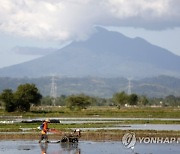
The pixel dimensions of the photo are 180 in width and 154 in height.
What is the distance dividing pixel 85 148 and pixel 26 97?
70.6 meters

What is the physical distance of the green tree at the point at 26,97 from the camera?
97.8m

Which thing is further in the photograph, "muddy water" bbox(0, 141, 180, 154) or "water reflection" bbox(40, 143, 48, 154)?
"water reflection" bbox(40, 143, 48, 154)

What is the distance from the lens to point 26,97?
100188 mm

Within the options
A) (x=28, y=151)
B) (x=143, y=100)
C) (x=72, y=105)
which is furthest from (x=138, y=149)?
(x=143, y=100)

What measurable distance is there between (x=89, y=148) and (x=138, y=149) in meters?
2.91

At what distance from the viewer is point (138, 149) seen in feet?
97.1

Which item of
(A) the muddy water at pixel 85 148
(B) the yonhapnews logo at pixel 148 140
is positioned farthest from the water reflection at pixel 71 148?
(B) the yonhapnews logo at pixel 148 140

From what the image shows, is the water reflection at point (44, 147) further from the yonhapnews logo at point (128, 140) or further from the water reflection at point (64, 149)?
the yonhapnews logo at point (128, 140)

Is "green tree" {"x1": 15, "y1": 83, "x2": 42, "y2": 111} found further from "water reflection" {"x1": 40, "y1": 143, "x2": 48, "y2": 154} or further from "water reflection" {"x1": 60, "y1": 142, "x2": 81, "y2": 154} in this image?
"water reflection" {"x1": 60, "y1": 142, "x2": 81, "y2": 154}

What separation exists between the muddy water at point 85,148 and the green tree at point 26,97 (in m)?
63.8

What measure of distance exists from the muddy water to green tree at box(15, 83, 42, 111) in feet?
209

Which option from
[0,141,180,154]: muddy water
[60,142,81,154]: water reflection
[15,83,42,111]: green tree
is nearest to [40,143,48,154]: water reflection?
[0,141,180,154]: muddy water

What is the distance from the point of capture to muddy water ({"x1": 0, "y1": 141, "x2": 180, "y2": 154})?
94.2 ft

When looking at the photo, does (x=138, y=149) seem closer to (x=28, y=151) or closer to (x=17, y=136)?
(x=28, y=151)
